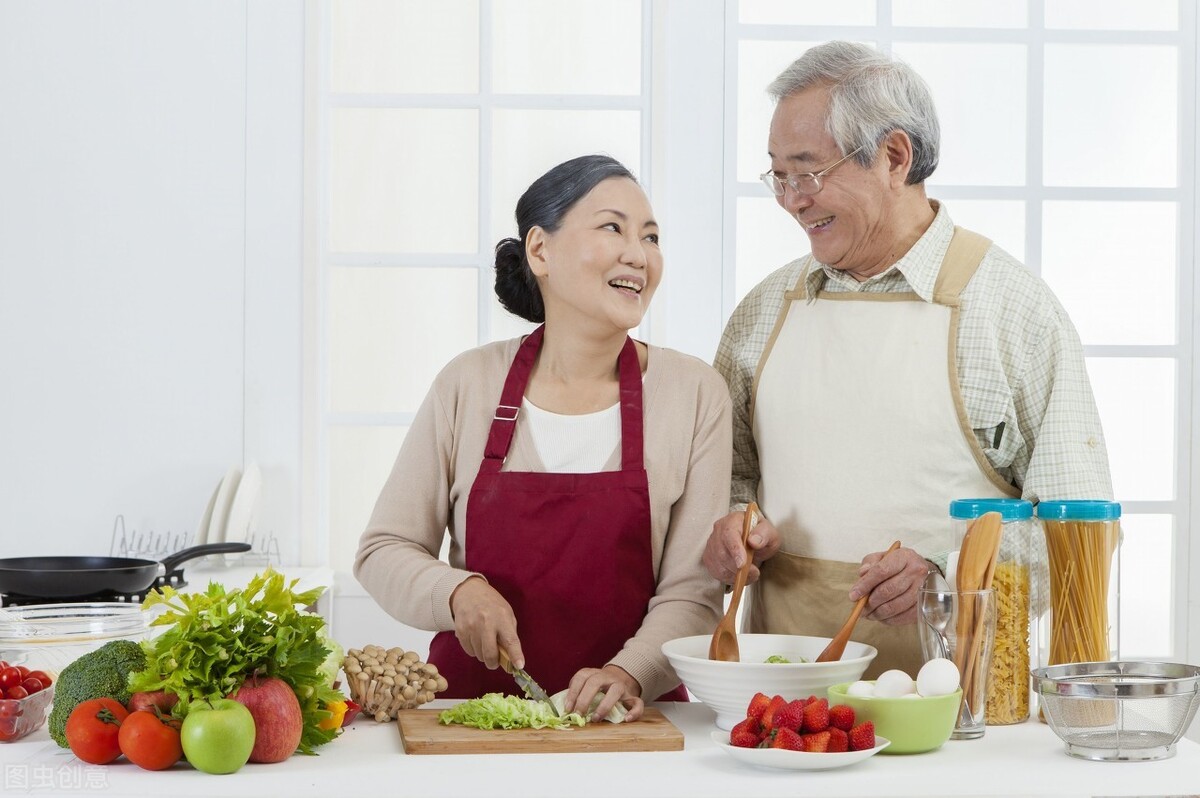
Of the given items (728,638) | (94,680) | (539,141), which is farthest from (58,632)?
(539,141)

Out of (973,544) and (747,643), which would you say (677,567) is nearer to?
(747,643)

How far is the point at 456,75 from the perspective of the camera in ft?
12.4

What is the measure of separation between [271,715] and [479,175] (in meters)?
2.45

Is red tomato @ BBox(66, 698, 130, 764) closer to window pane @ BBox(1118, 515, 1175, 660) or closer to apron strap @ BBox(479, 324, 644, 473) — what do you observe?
apron strap @ BBox(479, 324, 644, 473)

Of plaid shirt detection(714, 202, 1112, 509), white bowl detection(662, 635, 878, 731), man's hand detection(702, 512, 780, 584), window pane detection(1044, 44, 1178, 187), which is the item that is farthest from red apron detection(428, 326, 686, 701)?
window pane detection(1044, 44, 1178, 187)

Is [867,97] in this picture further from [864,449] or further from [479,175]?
[479,175]

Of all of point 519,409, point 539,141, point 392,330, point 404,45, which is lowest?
point 519,409

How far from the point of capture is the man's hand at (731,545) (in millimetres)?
1997

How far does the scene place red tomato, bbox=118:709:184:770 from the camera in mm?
1492

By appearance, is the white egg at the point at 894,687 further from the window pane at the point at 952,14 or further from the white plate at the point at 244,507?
the window pane at the point at 952,14

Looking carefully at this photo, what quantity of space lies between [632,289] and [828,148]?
0.41 metres

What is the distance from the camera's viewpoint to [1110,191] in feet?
12.4

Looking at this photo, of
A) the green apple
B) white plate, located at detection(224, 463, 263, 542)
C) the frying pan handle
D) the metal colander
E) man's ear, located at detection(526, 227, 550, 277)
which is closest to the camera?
the green apple

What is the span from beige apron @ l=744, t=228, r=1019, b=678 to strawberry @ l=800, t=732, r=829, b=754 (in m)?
0.65
